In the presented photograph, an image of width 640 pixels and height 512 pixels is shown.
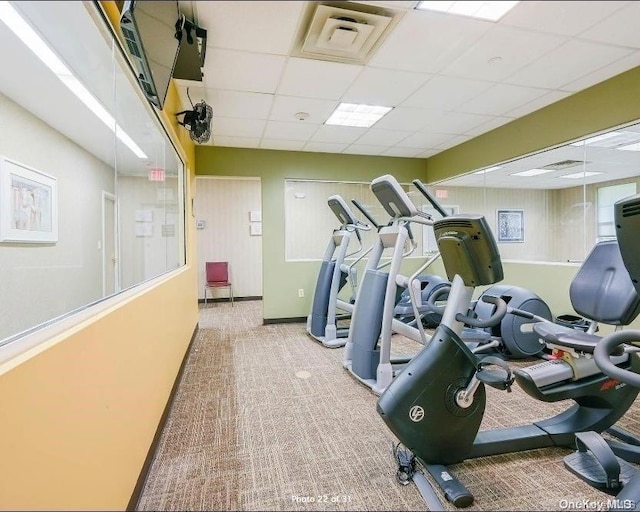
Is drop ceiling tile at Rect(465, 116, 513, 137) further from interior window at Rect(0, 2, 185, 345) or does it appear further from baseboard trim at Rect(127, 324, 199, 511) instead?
baseboard trim at Rect(127, 324, 199, 511)

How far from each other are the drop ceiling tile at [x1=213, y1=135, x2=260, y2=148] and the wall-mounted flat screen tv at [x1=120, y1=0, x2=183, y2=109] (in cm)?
270

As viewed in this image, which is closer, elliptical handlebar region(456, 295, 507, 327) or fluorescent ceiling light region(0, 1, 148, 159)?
fluorescent ceiling light region(0, 1, 148, 159)

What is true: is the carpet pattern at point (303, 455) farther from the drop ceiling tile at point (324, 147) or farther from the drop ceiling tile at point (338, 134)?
the drop ceiling tile at point (324, 147)

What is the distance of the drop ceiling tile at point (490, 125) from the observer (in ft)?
13.0

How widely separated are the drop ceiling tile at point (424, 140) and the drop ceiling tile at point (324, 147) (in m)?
0.84

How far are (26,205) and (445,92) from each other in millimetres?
3225

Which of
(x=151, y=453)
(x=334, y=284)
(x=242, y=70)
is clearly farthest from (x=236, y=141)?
(x=151, y=453)

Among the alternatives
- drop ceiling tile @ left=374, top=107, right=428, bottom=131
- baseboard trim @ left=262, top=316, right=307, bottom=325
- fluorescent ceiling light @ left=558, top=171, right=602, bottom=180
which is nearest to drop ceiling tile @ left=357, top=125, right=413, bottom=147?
drop ceiling tile @ left=374, top=107, right=428, bottom=131

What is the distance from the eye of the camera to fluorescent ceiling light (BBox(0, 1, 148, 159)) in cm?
141

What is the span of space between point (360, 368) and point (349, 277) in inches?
56.1

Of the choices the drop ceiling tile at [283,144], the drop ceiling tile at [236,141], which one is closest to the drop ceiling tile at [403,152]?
the drop ceiling tile at [283,144]

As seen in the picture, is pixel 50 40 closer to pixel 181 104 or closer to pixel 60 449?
pixel 60 449

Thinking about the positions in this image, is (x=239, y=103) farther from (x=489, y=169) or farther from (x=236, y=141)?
(x=489, y=169)

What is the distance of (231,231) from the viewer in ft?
24.2
